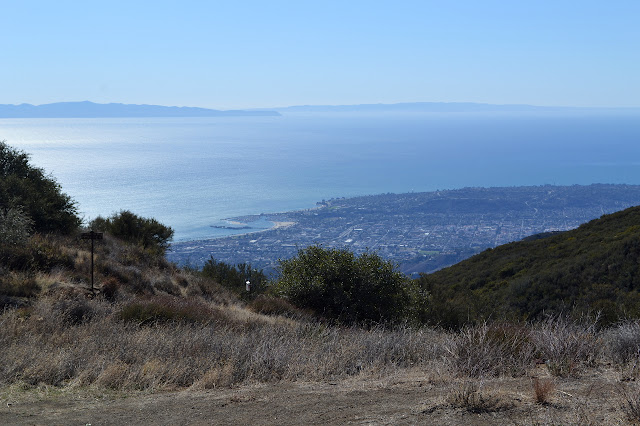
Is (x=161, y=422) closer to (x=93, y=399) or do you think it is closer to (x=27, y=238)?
(x=93, y=399)

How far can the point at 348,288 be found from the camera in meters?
13.0

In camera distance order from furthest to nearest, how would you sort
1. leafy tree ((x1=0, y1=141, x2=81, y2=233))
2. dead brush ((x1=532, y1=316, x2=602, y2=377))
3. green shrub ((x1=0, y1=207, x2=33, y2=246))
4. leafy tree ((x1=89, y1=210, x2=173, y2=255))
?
leafy tree ((x1=89, y1=210, x2=173, y2=255)), leafy tree ((x1=0, y1=141, x2=81, y2=233)), green shrub ((x1=0, y1=207, x2=33, y2=246)), dead brush ((x1=532, y1=316, x2=602, y2=377))

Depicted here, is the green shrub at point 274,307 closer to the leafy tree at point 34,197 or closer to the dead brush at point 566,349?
the dead brush at point 566,349

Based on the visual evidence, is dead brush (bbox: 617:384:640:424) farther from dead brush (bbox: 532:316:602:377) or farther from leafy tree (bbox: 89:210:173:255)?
leafy tree (bbox: 89:210:173:255)

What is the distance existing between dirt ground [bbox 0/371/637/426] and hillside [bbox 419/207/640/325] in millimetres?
7546

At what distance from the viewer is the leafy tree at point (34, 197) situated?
16.0 m

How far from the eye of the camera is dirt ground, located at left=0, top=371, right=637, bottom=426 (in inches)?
181

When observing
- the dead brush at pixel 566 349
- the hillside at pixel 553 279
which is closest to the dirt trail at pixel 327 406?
the dead brush at pixel 566 349

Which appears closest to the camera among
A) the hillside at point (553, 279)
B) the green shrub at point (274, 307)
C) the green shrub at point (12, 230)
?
the green shrub at point (274, 307)

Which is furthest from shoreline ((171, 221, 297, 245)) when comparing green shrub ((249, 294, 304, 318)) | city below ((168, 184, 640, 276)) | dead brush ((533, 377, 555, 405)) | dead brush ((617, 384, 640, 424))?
dead brush ((617, 384, 640, 424))

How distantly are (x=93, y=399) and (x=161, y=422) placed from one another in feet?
3.59

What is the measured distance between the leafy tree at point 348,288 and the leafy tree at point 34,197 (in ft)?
25.8

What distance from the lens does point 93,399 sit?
5.33 m

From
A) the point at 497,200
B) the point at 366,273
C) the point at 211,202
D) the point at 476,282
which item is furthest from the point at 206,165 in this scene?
the point at 366,273
